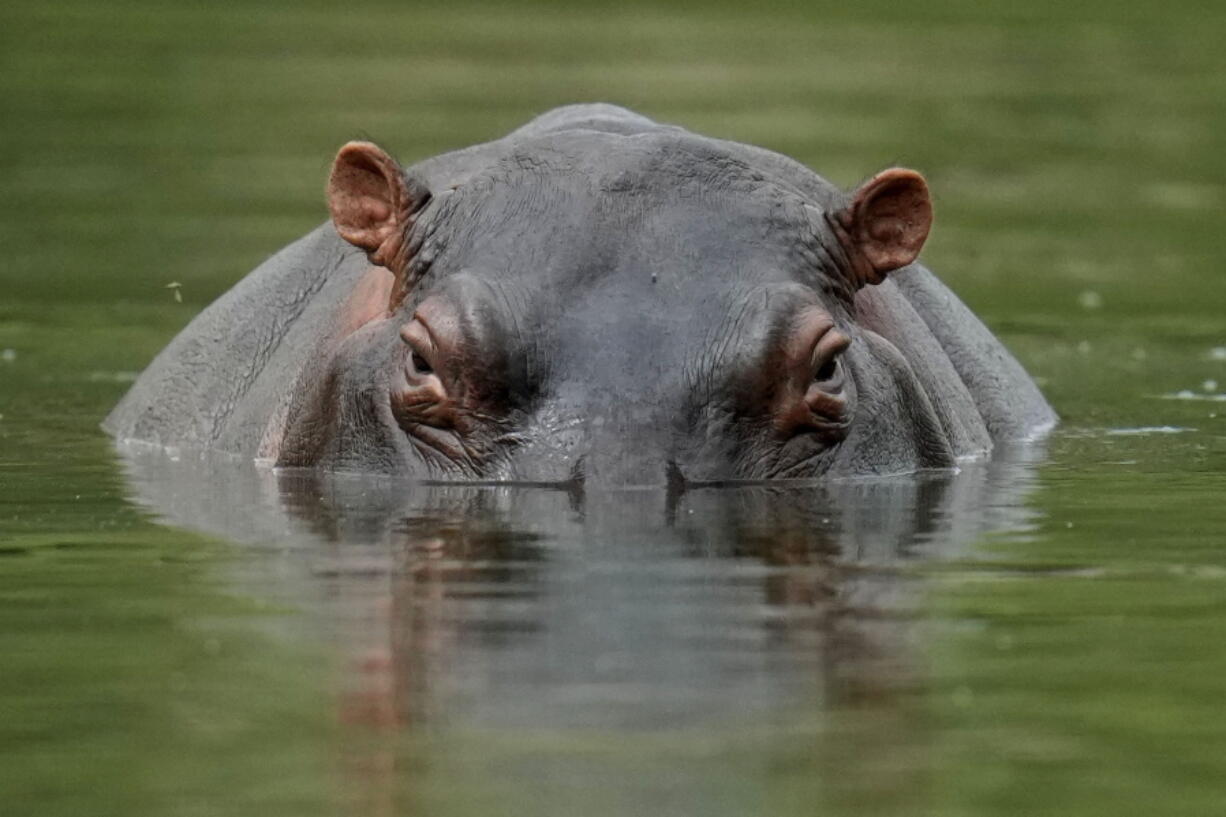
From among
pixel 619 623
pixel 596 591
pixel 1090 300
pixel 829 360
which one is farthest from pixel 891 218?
pixel 1090 300

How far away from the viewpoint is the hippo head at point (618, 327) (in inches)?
356

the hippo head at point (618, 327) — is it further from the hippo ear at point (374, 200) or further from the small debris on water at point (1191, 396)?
the small debris on water at point (1191, 396)

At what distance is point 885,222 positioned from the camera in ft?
33.5

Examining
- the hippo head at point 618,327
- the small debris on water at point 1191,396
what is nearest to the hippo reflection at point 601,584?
the hippo head at point 618,327

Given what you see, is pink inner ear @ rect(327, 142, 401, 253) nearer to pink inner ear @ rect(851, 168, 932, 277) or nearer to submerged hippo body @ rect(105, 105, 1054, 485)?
submerged hippo body @ rect(105, 105, 1054, 485)

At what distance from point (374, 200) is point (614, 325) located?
1.38 meters

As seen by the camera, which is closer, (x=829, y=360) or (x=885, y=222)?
(x=829, y=360)

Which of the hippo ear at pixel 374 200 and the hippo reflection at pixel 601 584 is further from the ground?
the hippo ear at pixel 374 200

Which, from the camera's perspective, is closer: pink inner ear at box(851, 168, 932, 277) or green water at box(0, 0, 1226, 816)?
green water at box(0, 0, 1226, 816)

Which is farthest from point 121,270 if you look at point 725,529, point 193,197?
point 725,529

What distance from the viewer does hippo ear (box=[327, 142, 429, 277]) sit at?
10.1 meters

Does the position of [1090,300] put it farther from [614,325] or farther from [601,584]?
[601,584]

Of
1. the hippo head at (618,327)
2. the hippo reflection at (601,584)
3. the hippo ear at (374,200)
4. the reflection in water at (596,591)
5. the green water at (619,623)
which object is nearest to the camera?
the green water at (619,623)

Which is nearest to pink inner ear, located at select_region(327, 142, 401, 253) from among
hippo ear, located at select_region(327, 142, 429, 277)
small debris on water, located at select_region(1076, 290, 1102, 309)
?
hippo ear, located at select_region(327, 142, 429, 277)
